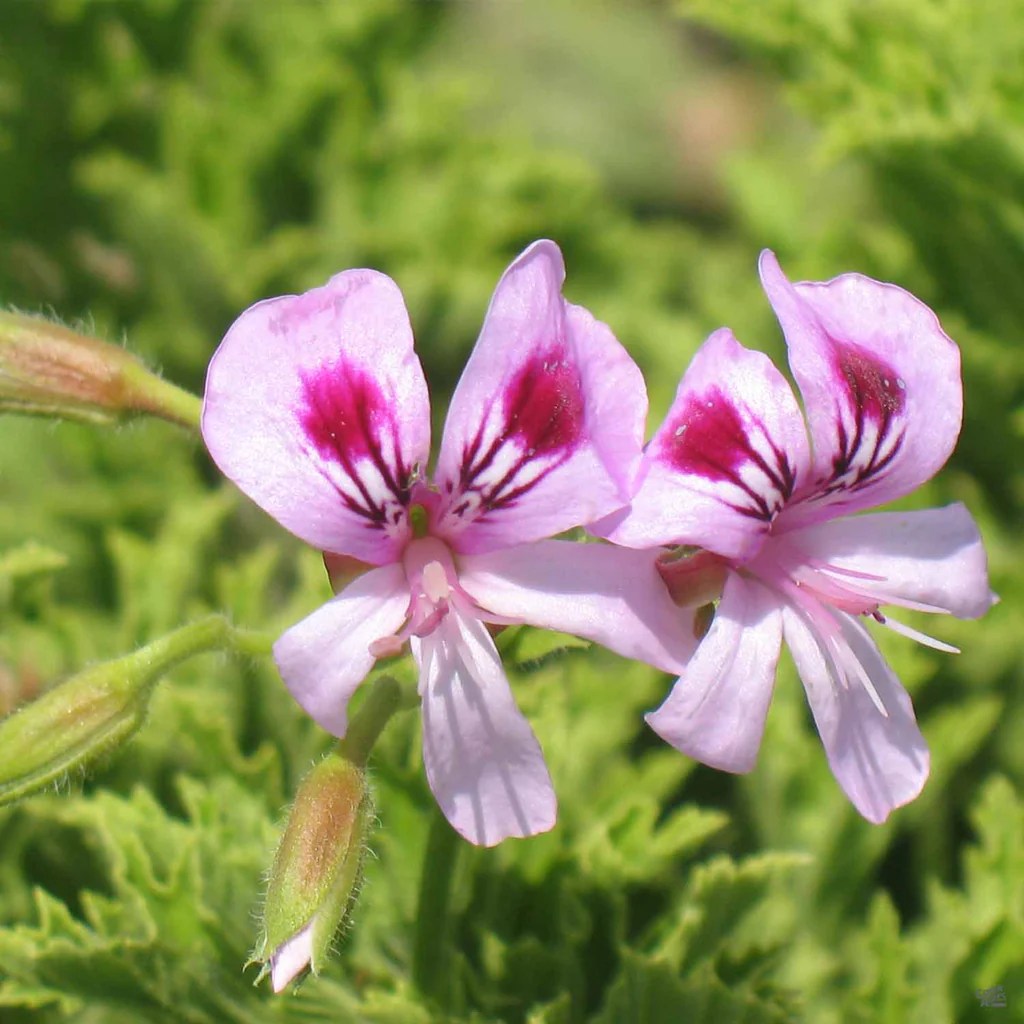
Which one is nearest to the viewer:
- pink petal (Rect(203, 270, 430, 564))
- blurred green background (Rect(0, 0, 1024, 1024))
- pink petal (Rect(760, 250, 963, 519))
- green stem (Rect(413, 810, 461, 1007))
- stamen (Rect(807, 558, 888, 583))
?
pink petal (Rect(203, 270, 430, 564))

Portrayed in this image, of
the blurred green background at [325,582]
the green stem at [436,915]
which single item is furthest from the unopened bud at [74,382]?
the green stem at [436,915]

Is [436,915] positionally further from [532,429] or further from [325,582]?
[532,429]

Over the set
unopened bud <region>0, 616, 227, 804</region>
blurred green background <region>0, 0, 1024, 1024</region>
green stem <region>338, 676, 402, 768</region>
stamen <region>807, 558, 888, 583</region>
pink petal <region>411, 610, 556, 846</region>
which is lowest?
blurred green background <region>0, 0, 1024, 1024</region>

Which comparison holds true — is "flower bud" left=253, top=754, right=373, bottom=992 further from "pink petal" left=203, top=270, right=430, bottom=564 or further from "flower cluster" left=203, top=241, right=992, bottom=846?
"pink petal" left=203, top=270, right=430, bottom=564

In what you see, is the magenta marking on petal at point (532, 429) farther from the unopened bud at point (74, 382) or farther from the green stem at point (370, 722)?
the unopened bud at point (74, 382)

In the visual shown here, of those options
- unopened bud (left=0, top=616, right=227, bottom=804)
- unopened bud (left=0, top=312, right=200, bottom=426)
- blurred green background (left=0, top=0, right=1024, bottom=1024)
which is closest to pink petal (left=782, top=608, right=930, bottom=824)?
blurred green background (left=0, top=0, right=1024, bottom=1024)

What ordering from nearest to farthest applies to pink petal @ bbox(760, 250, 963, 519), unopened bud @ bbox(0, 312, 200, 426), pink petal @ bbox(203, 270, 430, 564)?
pink petal @ bbox(203, 270, 430, 564) < pink petal @ bbox(760, 250, 963, 519) < unopened bud @ bbox(0, 312, 200, 426)
